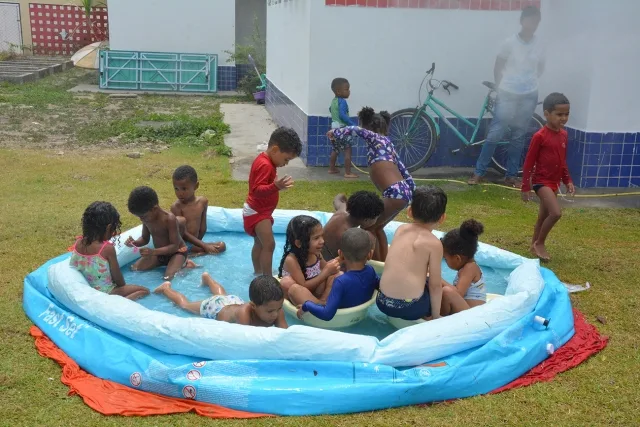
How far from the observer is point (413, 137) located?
927 centimetres

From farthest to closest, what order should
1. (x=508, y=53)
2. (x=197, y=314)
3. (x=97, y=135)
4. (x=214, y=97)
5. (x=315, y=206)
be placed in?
(x=214, y=97) → (x=97, y=135) → (x=508, y=53) → (x=315, y=206) → (x=197, y=314)

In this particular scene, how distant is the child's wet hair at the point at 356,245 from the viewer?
4.28m

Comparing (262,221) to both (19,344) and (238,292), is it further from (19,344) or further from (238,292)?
(19,344)

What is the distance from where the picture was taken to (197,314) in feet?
15.5

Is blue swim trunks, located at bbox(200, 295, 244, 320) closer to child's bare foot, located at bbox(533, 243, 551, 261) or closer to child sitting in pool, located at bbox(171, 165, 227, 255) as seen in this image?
child sitting in pool, located at bbox(171, 165, 227, 255)

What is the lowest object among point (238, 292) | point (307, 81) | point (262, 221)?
point (238, 292)

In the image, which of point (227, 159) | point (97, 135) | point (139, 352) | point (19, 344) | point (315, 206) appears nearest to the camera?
point (139, 352)

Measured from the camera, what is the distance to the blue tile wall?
8.52 meters

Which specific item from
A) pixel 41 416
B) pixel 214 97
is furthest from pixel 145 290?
pixel 214 97

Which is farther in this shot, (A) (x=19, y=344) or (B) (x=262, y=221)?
(B) (x=262, y=221)

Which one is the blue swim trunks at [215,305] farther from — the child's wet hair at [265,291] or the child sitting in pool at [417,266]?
the child sitting in pool at [417,266]

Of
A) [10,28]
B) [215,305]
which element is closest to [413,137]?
[215,305]

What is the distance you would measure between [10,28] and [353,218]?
2612cm

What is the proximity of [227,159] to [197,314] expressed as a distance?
18.3 ft
